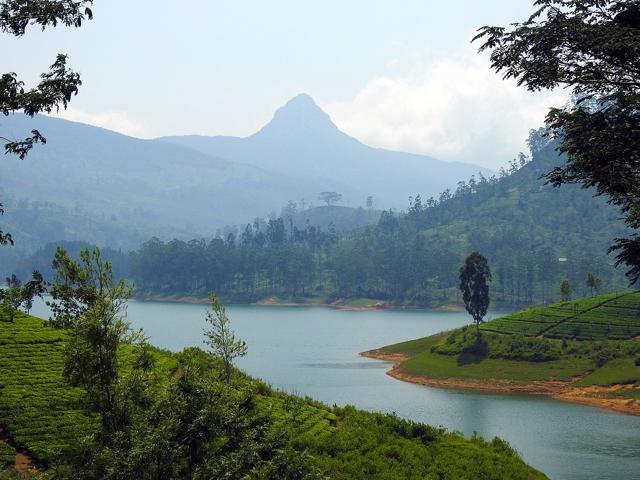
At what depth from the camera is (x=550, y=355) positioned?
96125 mm

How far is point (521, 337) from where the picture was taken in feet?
339

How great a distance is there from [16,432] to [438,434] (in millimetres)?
23936

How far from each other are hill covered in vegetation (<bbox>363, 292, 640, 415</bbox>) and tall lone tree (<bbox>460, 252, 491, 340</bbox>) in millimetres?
4085

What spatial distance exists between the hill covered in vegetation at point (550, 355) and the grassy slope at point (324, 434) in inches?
1824

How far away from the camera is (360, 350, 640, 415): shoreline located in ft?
262

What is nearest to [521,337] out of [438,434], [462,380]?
[462,380]

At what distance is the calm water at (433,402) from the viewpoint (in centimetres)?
5828

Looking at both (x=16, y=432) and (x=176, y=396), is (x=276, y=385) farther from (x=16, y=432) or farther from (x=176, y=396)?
(x=176, y=396)

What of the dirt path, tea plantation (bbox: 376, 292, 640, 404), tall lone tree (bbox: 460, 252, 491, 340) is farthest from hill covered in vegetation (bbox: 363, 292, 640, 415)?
the dirt path

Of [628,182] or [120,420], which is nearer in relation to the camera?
[628,182]

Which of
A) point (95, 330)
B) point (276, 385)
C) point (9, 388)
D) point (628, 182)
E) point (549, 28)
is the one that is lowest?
point (276, 385)

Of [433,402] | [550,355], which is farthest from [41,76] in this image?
[550,355]

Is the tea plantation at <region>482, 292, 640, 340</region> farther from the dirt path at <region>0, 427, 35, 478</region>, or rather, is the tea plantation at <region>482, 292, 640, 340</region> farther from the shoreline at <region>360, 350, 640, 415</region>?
the dirt path at <region>0, 427, 35, 478</region>

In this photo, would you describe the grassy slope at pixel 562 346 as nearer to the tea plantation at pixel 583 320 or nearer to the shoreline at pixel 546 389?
the tea plantation at pixel 583 320
